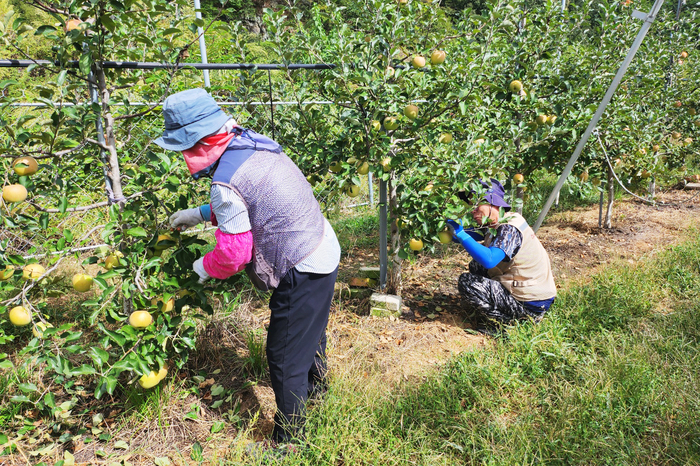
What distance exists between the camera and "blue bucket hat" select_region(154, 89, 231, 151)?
1.60 meters

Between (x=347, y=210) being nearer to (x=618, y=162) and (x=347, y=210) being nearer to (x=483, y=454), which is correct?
(x=618, y=162)

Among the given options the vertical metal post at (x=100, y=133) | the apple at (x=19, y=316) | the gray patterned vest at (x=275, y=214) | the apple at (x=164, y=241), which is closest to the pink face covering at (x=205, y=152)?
the gray patterned vest at (x=275, y=214)

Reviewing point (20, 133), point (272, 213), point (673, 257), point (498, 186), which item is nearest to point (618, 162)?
point (673, 257)

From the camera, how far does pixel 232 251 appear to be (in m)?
1.66

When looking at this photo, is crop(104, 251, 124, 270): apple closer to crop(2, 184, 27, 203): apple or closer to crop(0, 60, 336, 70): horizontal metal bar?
crop(2, 184, 27, 203): apple

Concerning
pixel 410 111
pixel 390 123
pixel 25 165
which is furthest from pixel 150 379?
pixel 410 111

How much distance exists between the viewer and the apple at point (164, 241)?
195 cm

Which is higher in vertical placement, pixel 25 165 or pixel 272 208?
pixel 25 165

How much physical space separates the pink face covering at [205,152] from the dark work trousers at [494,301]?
179 cm

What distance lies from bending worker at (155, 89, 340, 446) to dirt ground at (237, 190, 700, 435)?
43 centimetres

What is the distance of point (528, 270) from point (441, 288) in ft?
2.86

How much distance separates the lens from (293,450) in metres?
1.88

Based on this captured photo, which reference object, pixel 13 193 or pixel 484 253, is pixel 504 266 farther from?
pixel 13 193

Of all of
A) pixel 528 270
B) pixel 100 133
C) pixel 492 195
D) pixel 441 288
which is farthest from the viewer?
pixel 441 288
